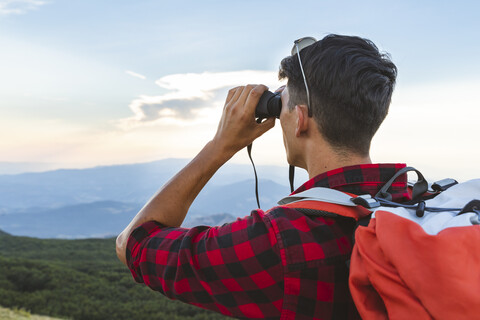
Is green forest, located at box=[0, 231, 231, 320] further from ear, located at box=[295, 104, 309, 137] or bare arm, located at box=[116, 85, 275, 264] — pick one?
ear, located at box=[295, 104, 309, 137]

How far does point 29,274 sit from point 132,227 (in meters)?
11.7

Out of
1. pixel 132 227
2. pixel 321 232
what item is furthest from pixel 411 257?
pixel 132 227

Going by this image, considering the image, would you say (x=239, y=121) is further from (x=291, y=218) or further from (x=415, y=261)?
(x=415, y=261)

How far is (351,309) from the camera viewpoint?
1.75 m

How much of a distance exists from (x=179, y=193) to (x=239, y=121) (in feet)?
1.44

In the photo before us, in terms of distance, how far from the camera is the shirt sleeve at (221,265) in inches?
67.2

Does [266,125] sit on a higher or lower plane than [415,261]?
higher

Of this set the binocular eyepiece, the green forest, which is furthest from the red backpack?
the green forest

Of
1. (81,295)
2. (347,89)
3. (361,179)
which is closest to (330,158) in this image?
(361,179)

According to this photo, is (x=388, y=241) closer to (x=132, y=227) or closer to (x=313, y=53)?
(x=313, y=53)

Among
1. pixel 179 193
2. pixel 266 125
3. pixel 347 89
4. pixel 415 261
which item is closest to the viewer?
pixel 415 261

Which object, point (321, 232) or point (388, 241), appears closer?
point (388, 241)

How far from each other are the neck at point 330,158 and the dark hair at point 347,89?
0.08 ft

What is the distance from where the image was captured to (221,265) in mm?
1761
